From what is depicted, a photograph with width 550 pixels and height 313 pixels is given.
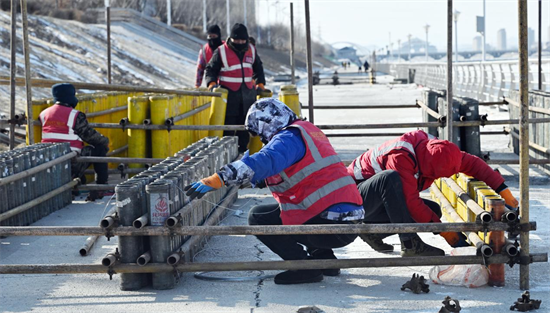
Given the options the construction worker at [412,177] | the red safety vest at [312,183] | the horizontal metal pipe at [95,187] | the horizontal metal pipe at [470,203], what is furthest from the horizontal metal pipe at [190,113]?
the red safety vest at [312,183]

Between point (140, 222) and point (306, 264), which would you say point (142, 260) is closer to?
point (140, 222)

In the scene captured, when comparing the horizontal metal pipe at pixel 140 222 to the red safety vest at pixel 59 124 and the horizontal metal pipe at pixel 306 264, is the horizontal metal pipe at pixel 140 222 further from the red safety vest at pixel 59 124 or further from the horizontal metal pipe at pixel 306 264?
the red safety vest at pixel 59 124

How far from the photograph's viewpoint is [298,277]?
213 inches

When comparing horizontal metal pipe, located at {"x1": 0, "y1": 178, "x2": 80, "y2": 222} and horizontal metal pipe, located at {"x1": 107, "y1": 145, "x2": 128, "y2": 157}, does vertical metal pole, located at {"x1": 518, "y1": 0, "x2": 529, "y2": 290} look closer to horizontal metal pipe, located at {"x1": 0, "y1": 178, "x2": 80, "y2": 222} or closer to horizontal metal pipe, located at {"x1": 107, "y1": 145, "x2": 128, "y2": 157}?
horizontal metal pipe, located at {"x1": 0, "y1": 178, "x2": 80, "y2": 222}

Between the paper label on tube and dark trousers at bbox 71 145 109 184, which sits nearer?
the paper label on tube

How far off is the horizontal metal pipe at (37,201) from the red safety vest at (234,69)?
318 centimetres

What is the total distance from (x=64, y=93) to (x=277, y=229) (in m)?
4.73

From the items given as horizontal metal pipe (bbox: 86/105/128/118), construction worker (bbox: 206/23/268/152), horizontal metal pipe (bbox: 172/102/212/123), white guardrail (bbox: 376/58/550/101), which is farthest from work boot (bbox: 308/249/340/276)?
white guardrail (bbox: 376/58/550/101)

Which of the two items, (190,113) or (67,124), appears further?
(190,113)

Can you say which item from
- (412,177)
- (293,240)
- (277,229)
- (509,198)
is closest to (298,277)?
(293,240)

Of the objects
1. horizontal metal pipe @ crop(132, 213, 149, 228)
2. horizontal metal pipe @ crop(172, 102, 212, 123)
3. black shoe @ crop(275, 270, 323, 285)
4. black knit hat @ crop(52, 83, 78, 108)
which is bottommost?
black shoe @ crop(275, 270, 323, 285)

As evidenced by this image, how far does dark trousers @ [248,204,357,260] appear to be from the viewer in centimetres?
533

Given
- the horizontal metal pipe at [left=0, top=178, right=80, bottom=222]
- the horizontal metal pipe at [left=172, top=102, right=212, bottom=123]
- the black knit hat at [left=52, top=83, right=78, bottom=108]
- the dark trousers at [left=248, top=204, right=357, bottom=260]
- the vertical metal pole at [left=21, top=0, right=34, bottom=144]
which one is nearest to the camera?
the dark trousers at [left=248, top=204, right=357, bottom=260]

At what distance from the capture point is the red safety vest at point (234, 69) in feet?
37.7
